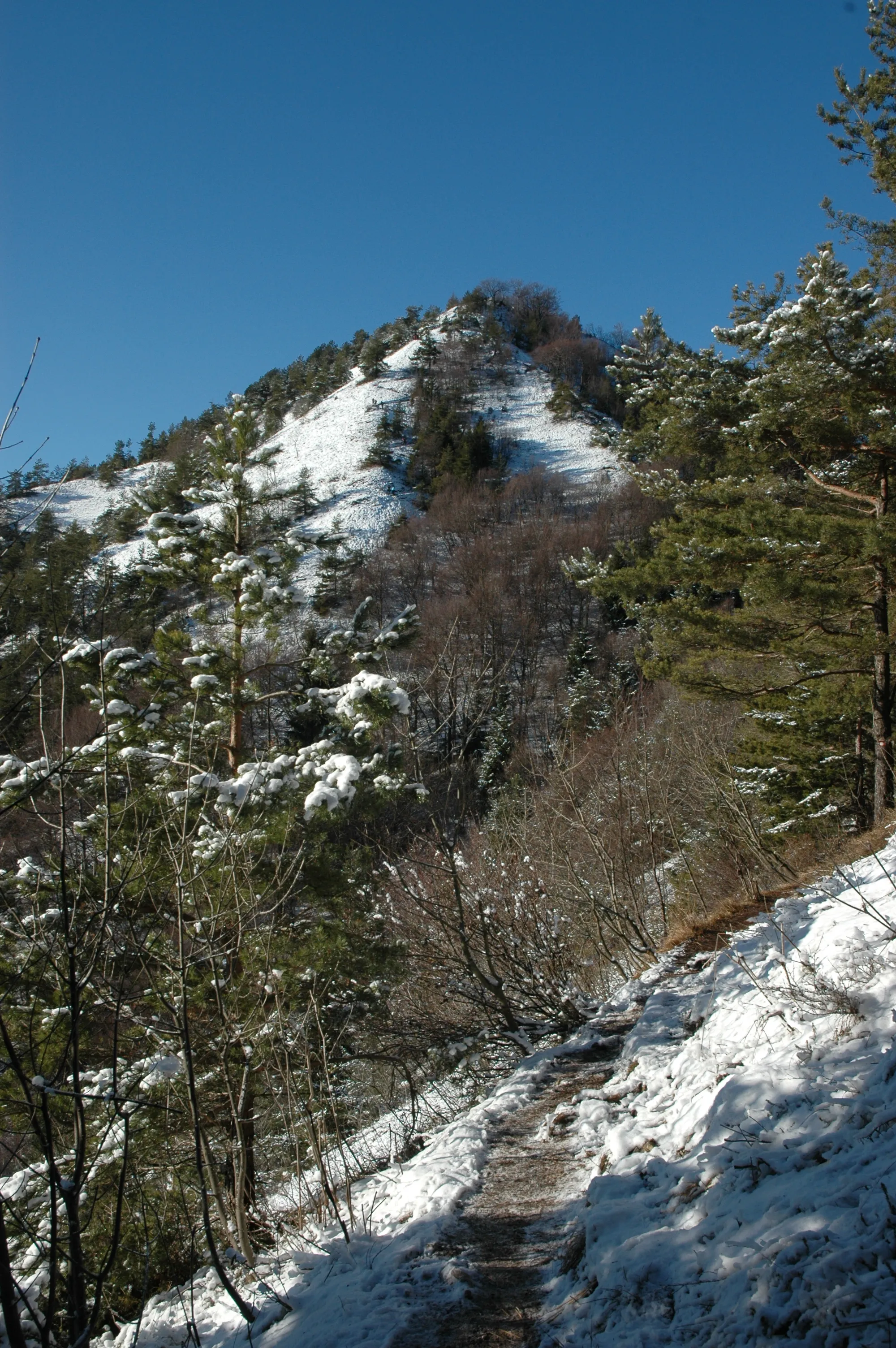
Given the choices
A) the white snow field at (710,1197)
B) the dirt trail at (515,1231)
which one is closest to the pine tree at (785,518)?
the white snow field at (710,1197)

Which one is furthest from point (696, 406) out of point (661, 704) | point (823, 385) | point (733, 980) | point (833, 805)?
point (661, 704)

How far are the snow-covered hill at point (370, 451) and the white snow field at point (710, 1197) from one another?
172 ft

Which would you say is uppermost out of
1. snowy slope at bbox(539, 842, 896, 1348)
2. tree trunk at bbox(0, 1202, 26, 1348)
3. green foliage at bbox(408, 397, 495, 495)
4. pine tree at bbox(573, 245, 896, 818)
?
green foliage at bbox(408, 397, 495, 495)

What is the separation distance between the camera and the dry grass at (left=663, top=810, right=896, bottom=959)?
22.3 ft

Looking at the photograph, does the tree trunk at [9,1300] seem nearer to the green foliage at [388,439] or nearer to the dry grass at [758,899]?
the dry grass at [758,899]

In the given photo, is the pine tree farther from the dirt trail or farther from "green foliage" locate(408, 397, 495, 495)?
"green foliage" locate(408, 397, 495, 495)

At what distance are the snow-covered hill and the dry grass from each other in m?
48.5

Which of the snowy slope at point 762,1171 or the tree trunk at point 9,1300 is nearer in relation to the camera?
the tree trunk at point 9,1300

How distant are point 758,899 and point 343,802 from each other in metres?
4.76

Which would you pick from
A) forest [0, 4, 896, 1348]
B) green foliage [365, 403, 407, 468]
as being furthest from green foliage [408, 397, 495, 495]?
forest [0, 4, 896, 1348]

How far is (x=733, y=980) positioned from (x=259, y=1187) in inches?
132

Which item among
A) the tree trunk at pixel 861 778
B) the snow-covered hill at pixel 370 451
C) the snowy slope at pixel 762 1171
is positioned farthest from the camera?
the snow-covered hill at pixel 370 451

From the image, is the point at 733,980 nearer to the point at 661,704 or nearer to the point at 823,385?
the point at 823,385

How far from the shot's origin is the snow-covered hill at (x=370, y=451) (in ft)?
201
